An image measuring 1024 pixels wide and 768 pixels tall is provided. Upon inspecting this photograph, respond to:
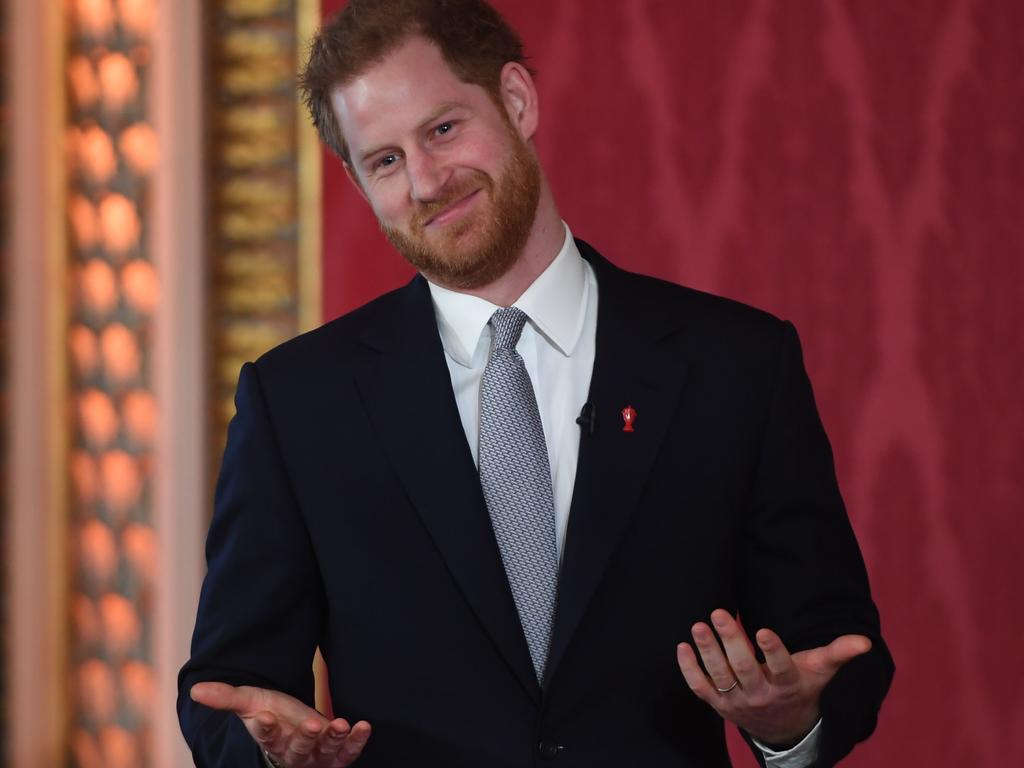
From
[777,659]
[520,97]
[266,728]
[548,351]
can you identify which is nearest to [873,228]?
[520,97]

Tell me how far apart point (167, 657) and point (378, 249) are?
0.83 m

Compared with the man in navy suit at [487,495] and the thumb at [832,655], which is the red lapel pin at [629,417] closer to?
the man in navy suit at [487,495]

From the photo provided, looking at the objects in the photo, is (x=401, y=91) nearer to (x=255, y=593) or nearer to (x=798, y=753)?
(x=255, y=593)

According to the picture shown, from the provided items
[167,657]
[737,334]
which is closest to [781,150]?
[737,334]

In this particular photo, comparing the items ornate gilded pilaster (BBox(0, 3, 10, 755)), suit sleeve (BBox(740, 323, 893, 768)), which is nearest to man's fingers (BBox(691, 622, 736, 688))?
suit sleeve (BBox(740, 323, 893, 768))

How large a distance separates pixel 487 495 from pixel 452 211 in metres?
0.32

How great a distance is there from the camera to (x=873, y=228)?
7.37 ft

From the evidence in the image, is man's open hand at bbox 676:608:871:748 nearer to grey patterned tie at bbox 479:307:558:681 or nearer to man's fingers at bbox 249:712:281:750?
grey patterned tie at bbox 479:307:558:681

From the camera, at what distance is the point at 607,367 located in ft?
4.61

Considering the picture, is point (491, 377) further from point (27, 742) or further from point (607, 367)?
point (27, 742)

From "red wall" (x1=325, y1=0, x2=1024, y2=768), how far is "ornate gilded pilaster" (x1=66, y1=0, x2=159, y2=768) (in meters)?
0.39

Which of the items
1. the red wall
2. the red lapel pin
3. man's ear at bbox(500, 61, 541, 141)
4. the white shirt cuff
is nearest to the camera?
the white shirt cuff

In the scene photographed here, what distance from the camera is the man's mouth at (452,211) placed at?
140 cm

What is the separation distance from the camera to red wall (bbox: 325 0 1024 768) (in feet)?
7.28
